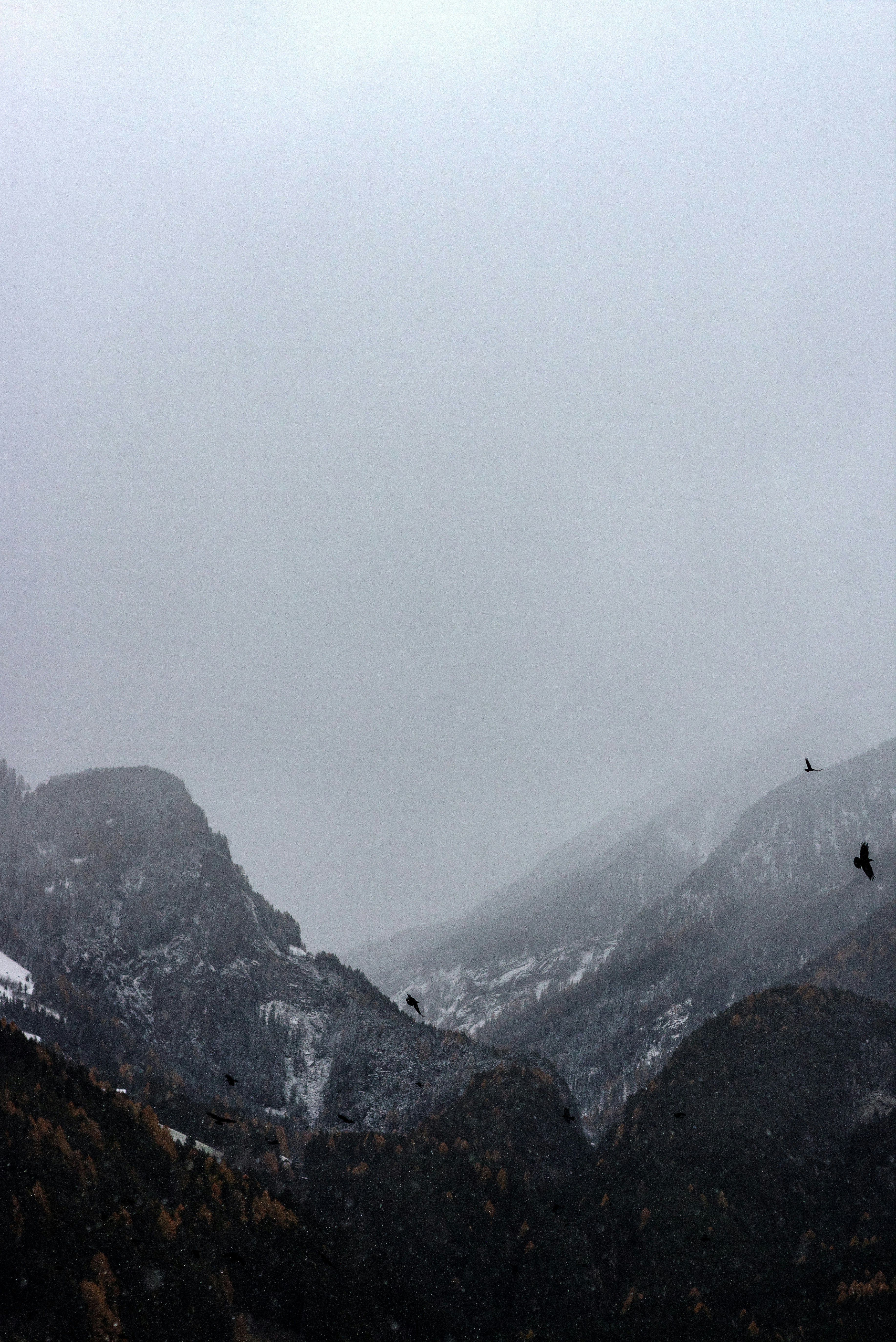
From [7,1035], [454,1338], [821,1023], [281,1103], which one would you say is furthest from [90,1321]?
[821,1023]

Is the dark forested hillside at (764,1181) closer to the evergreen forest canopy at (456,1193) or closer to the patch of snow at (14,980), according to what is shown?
the evergreen forest canopy at (456,1193)

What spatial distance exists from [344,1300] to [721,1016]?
13524 centimetres

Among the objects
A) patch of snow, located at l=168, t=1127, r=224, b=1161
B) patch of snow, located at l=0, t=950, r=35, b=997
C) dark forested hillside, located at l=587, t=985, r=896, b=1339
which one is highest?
patch of snow, located at l=0, t=950, r=35, b=997

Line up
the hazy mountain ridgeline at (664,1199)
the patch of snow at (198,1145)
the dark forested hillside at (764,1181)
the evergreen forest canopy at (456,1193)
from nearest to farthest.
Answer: the evergreen forest canopy at (456,1193)
the dark forested hillside at (764,1181)
the hazy mountain ridgeline at (664,1199)
the patch of snow at (198,1145)

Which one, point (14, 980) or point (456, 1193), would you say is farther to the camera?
point (14, 980)

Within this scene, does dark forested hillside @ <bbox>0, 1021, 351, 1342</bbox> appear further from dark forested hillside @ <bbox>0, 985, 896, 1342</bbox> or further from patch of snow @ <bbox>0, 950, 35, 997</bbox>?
patch of snow @ <bbox>0, 950, 35, 997</bbox>

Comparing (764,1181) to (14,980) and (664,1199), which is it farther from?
(14,980)

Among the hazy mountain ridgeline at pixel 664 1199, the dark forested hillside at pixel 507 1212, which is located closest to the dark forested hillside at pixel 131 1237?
the dark forested hillside at pixel 507 1212

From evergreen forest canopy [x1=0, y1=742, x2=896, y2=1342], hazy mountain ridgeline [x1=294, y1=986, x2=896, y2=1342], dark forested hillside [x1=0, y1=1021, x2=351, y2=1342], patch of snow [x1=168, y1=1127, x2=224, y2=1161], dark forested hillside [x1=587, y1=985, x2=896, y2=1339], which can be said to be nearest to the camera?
dark forested hillside [x1=0, y1=1021, x2=351, y2=1342]

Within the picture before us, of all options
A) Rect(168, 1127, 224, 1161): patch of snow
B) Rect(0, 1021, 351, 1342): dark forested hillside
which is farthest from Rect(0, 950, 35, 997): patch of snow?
Rect(0, 1021, 351, 1342): dark forested hillside

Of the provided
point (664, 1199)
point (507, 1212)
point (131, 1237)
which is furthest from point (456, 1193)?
point (131, 1237)

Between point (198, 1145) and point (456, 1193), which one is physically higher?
point (198, 1145)

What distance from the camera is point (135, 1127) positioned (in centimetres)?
11012

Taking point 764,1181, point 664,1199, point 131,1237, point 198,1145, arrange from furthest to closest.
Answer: point 764,1181, point 664,1199, point 198,1145, point 131,1237
